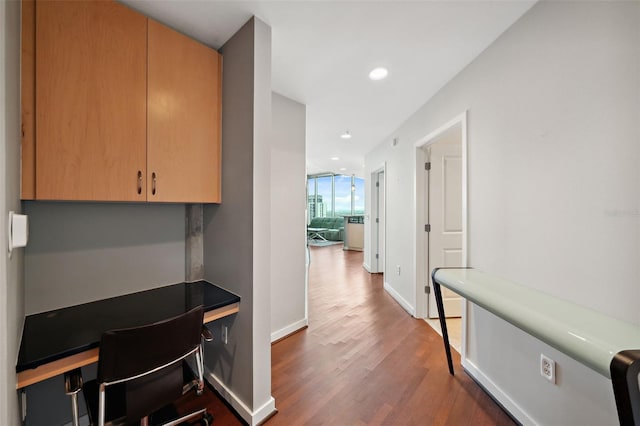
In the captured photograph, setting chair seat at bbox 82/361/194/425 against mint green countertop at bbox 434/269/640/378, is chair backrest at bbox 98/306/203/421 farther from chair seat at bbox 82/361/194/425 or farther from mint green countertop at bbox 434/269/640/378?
mint green countertop at bbox 434/269/640/378

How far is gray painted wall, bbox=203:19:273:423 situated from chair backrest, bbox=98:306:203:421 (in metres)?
0.36

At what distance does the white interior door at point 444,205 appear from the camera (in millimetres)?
2941

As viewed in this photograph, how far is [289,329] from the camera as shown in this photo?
8.60ft

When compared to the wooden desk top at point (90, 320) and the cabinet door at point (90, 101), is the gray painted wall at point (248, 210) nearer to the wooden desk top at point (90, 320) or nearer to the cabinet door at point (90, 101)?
the wooden desk top at point (90, 320)

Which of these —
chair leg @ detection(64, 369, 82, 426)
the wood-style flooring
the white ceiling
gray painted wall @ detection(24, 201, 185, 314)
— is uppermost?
the white ceiling

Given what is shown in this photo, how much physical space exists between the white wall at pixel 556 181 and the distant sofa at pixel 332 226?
25.5 feet

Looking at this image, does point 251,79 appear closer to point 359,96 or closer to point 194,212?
point 194,212

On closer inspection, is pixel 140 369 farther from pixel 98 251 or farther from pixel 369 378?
pixel 369 378

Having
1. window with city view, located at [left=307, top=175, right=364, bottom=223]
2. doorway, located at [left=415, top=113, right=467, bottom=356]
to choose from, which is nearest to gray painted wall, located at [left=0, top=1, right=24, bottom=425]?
doorway, located at [left=415, top=113, right=467, bottom=356]

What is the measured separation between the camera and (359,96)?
8.53 ft

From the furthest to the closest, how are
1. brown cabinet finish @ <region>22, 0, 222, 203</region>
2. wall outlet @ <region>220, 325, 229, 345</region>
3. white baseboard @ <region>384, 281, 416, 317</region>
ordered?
white baseboard @ <region>384, 281, 416, 317</region> < wall outlet @ <region>220, 325, 229, 345</region> < brown cabinet finish @ <region>22, 0, 222, 203</region>

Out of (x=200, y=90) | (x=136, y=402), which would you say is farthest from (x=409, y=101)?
(x=136, y=402)

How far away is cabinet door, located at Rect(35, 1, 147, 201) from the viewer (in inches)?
44.1

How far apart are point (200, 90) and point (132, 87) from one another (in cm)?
38
